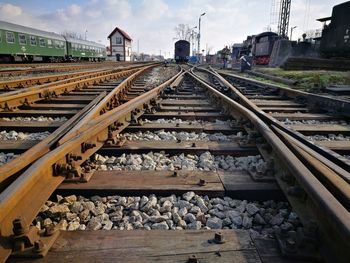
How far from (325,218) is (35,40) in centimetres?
2947

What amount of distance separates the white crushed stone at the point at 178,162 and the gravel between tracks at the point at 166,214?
0.52m

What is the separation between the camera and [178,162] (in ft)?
9.22

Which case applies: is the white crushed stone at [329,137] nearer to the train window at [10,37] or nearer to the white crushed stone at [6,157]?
the white crushed stone at [6,157]

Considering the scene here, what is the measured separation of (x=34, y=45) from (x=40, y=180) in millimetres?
28147

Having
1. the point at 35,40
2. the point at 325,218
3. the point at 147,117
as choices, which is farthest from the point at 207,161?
the point at 35,40

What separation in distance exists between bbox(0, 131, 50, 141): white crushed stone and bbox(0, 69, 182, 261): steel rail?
84cm

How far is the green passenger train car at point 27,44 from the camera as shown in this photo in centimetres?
2211

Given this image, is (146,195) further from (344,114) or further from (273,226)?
(344,114)

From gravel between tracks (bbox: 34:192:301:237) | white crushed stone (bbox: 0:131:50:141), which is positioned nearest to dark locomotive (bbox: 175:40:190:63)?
white crushed stone (bbox: 0:131:50:141)

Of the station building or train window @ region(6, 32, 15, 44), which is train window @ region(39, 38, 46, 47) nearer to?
train window @ region(6, 32, 15, 44)

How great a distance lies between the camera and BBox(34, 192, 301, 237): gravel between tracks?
1.85 metres

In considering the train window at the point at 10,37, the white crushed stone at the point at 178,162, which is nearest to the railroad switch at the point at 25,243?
the white crushed stone at the point at 178,162

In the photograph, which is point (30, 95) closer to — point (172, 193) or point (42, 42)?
point (172, 193)

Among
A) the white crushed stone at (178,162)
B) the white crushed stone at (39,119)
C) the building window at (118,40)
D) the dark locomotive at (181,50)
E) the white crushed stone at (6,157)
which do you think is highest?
the building window at (118,40)
